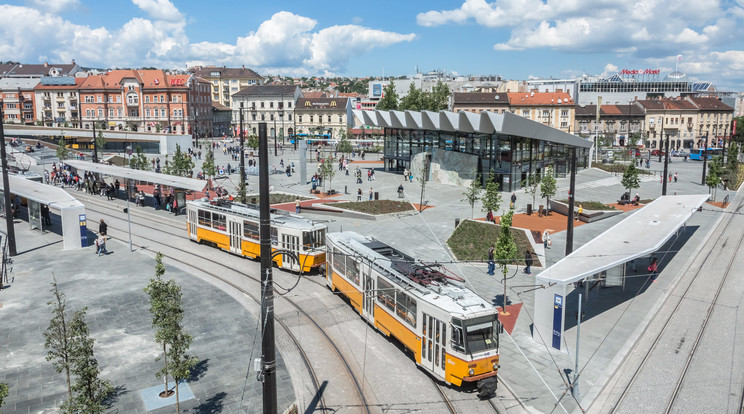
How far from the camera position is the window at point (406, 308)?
15.9 meters

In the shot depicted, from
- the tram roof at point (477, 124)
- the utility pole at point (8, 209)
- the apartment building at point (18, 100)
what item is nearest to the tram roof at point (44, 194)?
the utility pole at point (8, 209)

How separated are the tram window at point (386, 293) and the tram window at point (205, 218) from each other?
591 inches

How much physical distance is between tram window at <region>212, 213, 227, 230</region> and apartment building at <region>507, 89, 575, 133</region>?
293 feet

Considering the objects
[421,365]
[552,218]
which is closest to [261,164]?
[421,365]

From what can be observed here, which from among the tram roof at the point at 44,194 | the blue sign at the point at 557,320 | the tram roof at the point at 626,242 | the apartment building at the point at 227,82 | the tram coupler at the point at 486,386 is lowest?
the tram coupler at the point at 486,386

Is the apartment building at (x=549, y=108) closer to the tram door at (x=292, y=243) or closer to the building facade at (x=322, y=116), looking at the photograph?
the building facade at (x=322, y=116)

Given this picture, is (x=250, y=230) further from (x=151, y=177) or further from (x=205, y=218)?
(x=151, y=177)

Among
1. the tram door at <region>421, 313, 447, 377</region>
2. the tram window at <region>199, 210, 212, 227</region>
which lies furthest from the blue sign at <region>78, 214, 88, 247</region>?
the tram door at <region>421, 313, 447, 377</region>

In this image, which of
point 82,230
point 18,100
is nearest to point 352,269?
point 82,230

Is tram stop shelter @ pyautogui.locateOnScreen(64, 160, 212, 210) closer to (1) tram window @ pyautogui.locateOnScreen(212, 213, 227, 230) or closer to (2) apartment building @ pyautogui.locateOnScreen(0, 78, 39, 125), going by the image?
(1) tram window @ pyautogui.locateOnScreen(212, 213, 227, 230)

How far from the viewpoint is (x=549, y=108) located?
358ft

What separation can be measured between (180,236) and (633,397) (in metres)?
26.7

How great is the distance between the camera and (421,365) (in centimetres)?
1584

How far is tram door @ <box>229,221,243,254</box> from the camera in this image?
92.0ft
